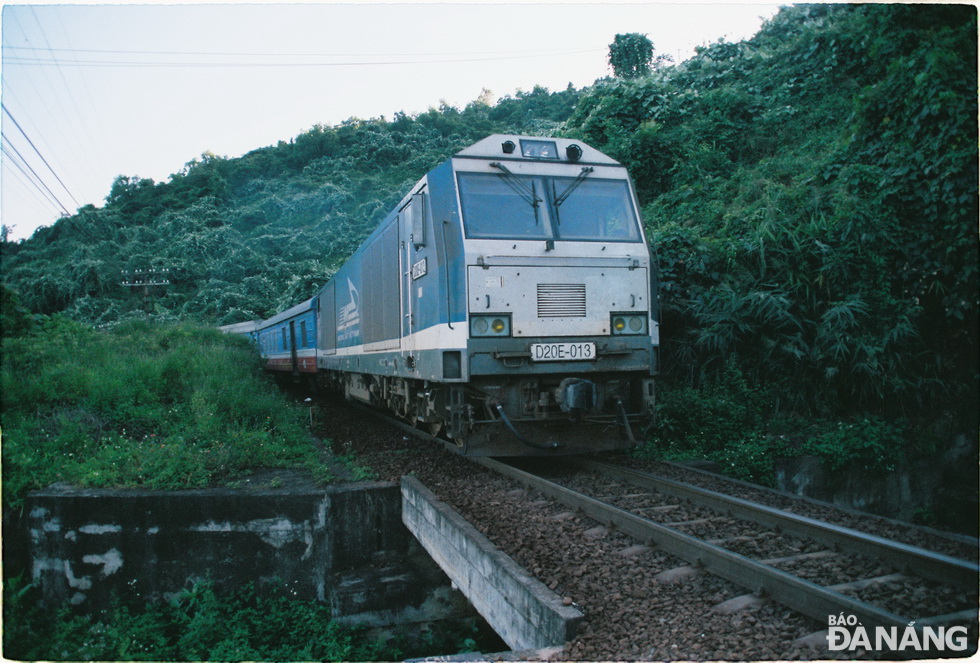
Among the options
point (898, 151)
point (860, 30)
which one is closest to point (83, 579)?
point (898, 151)

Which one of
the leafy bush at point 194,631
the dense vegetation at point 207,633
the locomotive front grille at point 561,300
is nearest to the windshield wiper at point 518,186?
the locomotive front grille at point 561,300

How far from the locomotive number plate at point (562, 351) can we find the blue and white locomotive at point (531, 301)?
0.01 meters

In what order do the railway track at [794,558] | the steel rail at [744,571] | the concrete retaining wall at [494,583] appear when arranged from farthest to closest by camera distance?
the concrete retaining wall at [494,583], the railway track at [794,558], the steel rail at [744,571]

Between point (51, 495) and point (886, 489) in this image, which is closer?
point (51, 495)

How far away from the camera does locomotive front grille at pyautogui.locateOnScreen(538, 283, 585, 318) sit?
6465 millimetres

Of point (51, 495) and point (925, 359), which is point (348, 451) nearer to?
point (51, 495)

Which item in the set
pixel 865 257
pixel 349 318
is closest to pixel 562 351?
pixel 865 257

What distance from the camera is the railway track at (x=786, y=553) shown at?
10.8ft

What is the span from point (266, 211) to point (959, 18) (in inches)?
1513

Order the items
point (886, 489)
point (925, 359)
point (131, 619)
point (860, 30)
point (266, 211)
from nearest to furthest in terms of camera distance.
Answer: point (131, 619)
point (886, 489)
point (925, 359)
point (860, 30)
point (266, 211)

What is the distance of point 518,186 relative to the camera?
6852mm

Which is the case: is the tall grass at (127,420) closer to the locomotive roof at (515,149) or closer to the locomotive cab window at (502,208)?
the locomotive cab window at (502,208)

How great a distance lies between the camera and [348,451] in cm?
859

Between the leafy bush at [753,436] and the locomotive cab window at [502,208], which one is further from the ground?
the locomotive cab window at [502,208]
